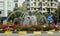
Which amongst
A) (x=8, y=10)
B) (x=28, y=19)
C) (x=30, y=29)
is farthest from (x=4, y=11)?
(x=30, y=29)

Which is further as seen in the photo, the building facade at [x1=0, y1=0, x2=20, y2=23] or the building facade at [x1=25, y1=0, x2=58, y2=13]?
the building facade at [x1=25, y1=0, x2=58, y2=13]

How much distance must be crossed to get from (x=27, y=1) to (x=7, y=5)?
1928cm

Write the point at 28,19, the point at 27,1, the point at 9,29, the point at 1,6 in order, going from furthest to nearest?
1. the point at 27,1
2. the point at 1,6
3. the point at 28,19
4. the point at 9,29

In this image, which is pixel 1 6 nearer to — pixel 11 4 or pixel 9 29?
pixel 11 4

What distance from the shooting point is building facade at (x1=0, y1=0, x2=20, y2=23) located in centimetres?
7581

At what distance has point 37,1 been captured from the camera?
9788 cm

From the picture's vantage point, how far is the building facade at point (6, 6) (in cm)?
7581

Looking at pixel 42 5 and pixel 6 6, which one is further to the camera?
pixel 42 5

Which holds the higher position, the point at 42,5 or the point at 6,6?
the point at 6,6

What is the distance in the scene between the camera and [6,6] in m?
76.6

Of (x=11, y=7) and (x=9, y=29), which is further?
(x=11, y=7)

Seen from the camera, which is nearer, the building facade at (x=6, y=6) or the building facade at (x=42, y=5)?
the building facade at (x=6, y=6)

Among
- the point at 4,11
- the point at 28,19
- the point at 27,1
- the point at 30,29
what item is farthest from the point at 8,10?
the point at 30,29

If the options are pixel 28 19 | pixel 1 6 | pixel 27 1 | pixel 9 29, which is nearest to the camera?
pixel 9 29
